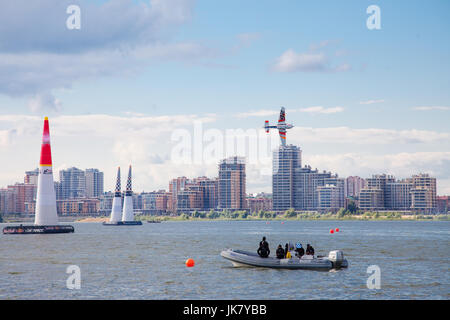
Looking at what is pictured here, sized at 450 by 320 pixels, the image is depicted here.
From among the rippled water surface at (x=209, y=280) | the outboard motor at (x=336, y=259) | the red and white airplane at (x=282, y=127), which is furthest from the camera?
the red and white airplane at (x=282, y=127)

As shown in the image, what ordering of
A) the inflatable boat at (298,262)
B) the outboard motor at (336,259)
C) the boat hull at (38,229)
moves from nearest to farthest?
1. the inflatable boat at (298,262)
2. the outboard motor at (336,259)
3. the boat hull at (38,229)

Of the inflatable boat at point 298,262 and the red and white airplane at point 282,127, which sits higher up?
the red and white airplane at point 282,127

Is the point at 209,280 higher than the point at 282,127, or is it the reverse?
the point at 282,127

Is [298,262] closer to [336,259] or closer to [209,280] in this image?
[336,259]
